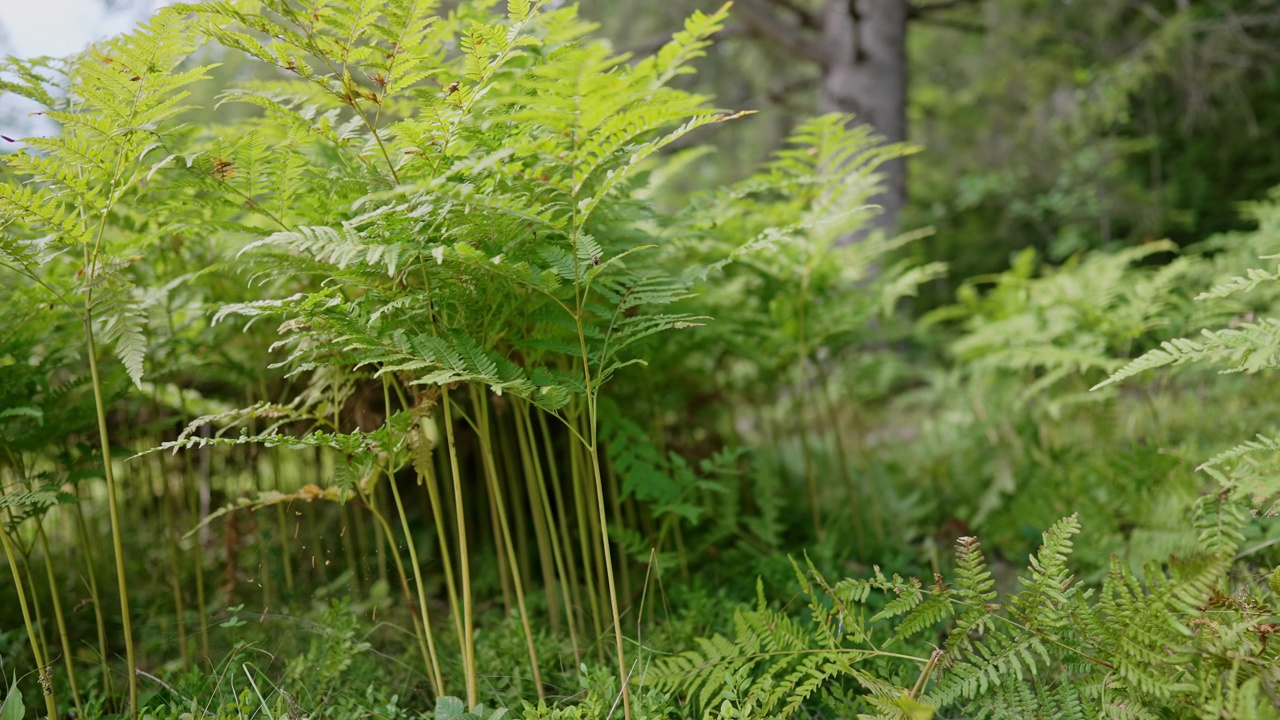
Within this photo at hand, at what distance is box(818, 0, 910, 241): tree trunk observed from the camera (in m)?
5.14

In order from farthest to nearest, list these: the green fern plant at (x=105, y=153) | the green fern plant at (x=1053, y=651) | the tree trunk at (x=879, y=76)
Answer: the tree trunk at (x=879, y=76)
the green fern plant at (x=105, y=153)
the green fern plant at (x=1053, y=651)

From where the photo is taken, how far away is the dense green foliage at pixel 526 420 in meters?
1.42

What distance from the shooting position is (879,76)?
519 cm

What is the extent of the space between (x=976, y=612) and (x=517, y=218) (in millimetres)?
1263

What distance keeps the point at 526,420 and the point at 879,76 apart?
4.43 metres

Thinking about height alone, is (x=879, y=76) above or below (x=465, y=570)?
above

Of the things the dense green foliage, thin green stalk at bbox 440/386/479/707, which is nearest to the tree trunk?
the dense green foliage

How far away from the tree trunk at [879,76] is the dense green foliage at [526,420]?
6.73 ft

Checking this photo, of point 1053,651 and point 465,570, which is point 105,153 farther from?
point 1053,651

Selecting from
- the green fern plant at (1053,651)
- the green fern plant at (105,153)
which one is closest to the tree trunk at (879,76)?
the green fern plant at (1053,651)

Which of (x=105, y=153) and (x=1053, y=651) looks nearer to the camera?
(x=1053, y=651)

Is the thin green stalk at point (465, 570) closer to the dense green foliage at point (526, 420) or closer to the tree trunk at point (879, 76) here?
the dense green foliage at point (526, 420)

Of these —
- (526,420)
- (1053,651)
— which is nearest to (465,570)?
(526,420)

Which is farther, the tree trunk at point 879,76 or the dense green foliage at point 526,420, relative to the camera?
the tree trunk at point 879,76
